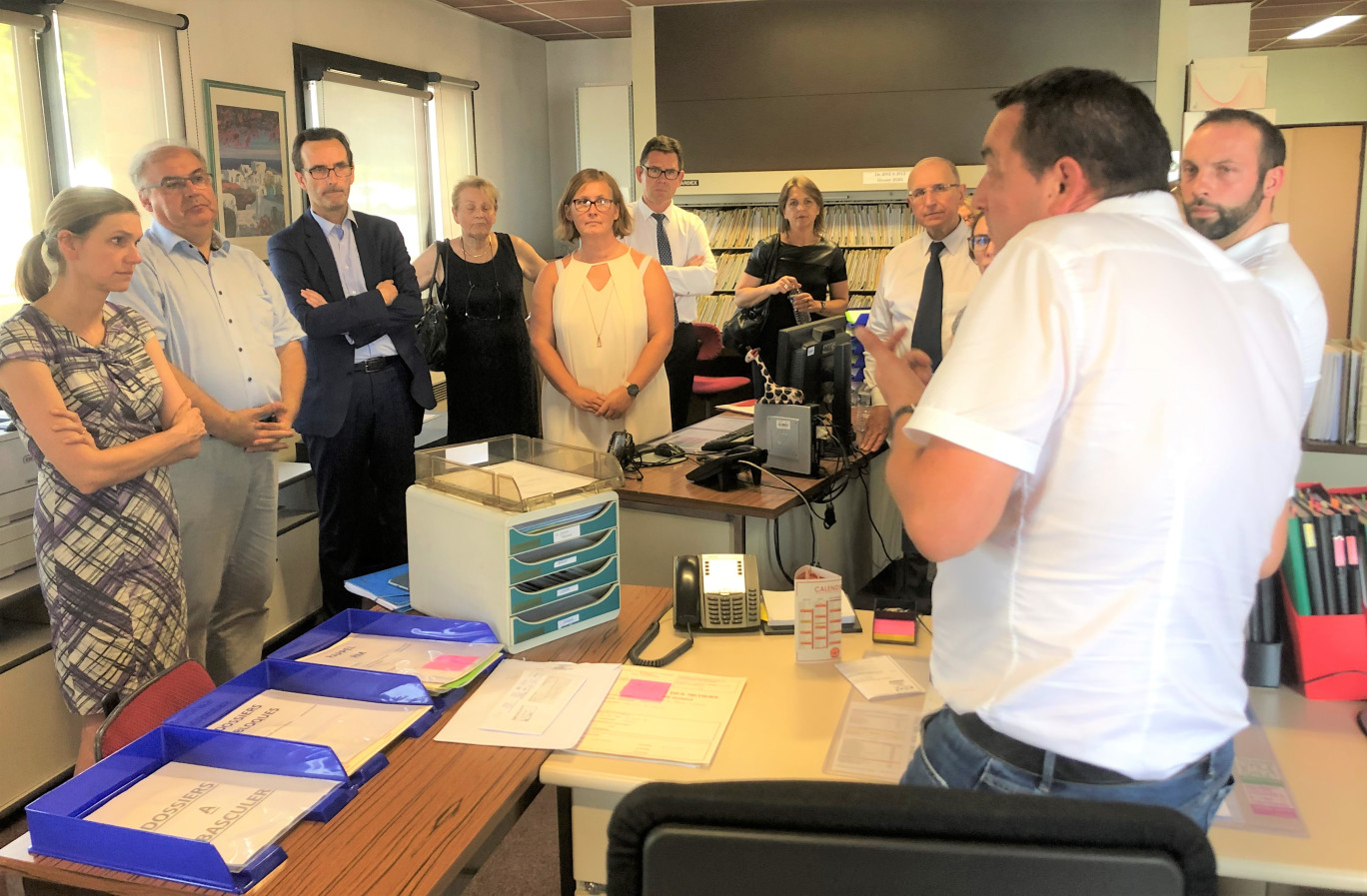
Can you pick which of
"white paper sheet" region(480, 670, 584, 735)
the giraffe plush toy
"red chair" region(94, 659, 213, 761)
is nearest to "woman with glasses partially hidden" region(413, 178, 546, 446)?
the giraffe plush toy

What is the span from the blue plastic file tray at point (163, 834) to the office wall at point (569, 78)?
6673 millimetres

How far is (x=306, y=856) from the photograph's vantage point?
3.97 ft

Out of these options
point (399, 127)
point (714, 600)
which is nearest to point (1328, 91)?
point (399, 127)

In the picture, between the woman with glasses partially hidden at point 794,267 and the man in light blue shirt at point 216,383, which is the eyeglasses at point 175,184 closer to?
the man in light blue shirt at point 216,383

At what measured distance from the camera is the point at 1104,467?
980mm

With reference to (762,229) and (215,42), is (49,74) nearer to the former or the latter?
(215,42)

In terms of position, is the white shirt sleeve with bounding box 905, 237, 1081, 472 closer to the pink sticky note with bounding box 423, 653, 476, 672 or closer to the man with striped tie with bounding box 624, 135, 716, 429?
the pink sticky note with bounding box 423, 653, 476, 672

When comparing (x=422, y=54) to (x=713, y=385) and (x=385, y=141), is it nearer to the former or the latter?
(x=385, y=141)

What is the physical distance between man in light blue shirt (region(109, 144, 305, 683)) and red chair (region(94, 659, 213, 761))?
118 cm

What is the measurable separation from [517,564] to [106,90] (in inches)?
127

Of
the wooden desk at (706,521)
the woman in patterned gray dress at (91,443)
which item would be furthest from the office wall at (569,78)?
the woman in patterned gray dress at (91,443)

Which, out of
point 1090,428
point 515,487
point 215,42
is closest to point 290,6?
point 215,42

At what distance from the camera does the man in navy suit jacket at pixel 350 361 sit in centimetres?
337

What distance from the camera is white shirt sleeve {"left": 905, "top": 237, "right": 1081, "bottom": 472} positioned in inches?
38.3
